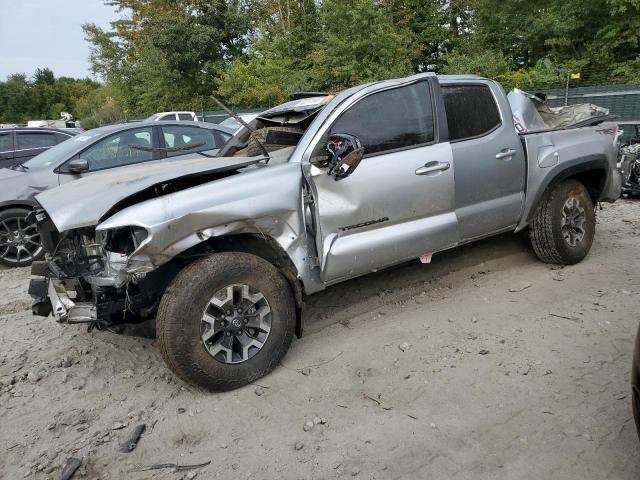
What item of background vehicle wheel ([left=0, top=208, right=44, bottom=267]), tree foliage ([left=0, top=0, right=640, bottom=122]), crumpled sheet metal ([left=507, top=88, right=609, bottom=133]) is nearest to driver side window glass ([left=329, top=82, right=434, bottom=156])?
crumpled sheet metal ([left=507, top=88, right=609, bottom=133])

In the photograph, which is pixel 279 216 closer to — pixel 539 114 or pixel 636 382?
pixel 636 382

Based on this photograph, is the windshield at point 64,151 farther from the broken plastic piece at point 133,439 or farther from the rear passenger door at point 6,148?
the broken plastic piece at point 133,439

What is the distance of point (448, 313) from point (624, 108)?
1070cm

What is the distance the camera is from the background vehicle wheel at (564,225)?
4.77m

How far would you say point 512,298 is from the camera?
14.3ft

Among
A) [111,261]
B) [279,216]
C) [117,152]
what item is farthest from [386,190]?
[117,152]

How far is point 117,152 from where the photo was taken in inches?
257

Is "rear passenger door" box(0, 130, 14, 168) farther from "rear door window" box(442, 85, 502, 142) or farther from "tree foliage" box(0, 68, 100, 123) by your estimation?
"tree foliage" box(0, 68, 100, 123)

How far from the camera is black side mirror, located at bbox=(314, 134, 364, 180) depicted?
332cm

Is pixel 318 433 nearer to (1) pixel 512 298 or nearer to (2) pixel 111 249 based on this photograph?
(2) pixel 111 249

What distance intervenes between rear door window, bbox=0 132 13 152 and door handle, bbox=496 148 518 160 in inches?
309

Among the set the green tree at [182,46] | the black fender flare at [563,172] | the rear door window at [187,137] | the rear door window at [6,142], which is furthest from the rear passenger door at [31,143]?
the green tree at [182,46]

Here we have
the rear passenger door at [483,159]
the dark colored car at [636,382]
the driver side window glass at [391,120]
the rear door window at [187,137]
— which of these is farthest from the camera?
the rear door window at [187,137]

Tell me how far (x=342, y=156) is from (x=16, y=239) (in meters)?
4.78
